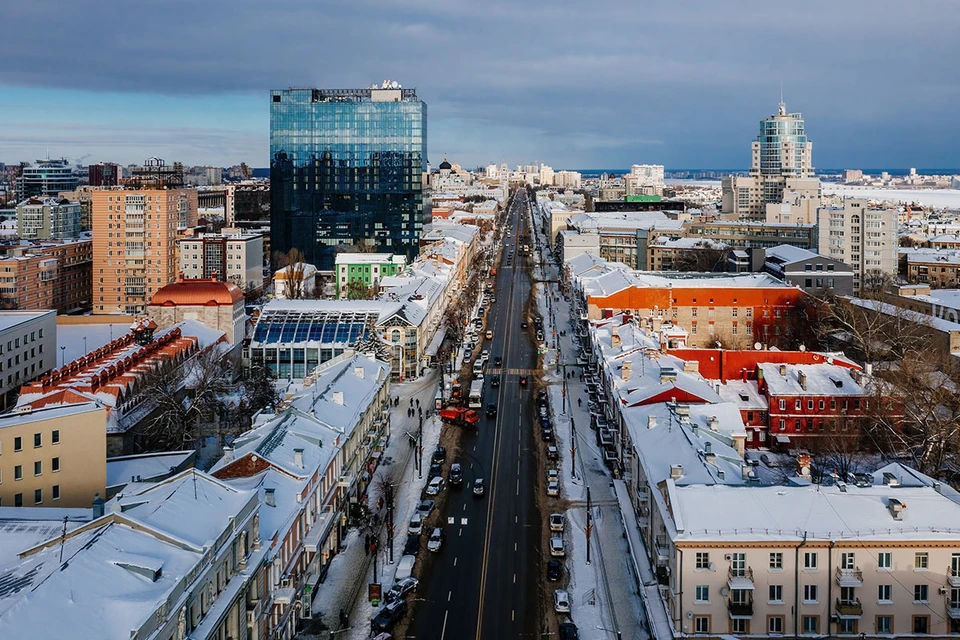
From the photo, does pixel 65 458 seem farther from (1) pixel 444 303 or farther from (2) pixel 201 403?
(1) pixel 444 303

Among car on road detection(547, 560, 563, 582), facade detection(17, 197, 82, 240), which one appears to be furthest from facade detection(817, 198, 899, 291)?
facade detection(17, 197, 82, 240)

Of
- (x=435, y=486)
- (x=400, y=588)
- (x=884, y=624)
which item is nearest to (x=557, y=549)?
(x=400, y=588)

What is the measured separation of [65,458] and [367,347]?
28931mm

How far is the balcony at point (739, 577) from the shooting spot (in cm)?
2572

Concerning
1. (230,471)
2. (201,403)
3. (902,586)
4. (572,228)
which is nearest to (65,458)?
(230,471)

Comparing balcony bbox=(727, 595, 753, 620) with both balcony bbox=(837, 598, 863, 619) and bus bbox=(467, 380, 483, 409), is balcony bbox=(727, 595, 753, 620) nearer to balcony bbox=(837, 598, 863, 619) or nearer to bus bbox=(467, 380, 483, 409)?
balcony bbox=(837, 598, 863, 619)

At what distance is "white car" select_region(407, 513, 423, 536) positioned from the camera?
3531cm

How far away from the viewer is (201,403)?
4600cm

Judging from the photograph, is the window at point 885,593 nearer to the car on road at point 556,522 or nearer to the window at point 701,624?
the window at point 701,624

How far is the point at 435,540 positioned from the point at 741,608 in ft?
40.4

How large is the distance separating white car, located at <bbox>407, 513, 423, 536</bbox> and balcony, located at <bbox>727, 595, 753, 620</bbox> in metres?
13.3

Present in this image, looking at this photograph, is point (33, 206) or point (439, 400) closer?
point (439, 400)

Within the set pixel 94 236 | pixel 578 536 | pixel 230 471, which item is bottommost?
pixel 578 536

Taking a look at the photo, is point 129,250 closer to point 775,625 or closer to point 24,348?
point 24,348
